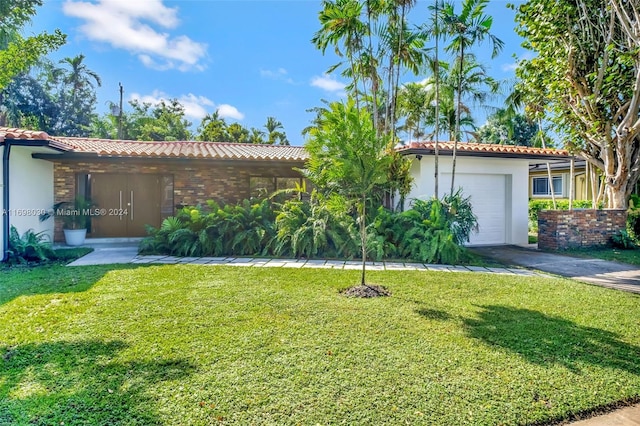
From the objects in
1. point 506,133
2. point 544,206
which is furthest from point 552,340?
point 506,133

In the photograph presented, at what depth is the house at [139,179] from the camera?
10062 millimetres

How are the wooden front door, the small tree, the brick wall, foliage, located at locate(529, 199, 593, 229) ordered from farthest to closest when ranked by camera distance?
1. foliage, located at locate(529, 199, 593, 229)
2. the wooden front door
3. the brick wall
4. the small tree

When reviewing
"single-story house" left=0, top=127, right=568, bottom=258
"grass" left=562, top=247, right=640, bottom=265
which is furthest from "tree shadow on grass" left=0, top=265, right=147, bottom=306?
"grass" left=562, top=247, right=640, bottom=265

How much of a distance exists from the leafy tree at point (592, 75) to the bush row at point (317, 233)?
470 cm

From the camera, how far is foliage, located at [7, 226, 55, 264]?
793 cm

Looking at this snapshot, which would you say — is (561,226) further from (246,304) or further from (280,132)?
(280,132)

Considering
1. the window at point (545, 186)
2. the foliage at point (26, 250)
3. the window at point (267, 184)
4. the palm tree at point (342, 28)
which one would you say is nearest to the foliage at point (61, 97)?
the foliage at point (26, 250)

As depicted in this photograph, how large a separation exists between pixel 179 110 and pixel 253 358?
33676mm

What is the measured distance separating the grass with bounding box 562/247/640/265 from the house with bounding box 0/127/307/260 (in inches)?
328

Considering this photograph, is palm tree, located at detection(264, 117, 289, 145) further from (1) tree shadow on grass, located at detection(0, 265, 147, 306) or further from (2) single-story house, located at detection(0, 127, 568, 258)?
(1) tree shadow on grass, located at detection(0, 265, 147, 306)

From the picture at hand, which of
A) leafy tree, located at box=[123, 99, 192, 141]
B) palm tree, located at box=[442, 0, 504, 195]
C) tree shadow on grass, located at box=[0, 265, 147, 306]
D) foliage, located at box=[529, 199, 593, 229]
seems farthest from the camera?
leafy tree, located at box=[123, 99, 192, 141]

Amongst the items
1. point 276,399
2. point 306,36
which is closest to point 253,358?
point 276,399

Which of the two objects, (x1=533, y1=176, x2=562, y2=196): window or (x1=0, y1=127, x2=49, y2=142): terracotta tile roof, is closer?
(x1=0, y1=127, x2=49, y2=142): terracotta tile roof

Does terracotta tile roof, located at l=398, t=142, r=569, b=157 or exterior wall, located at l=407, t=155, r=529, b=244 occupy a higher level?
terracotta tile roof, located at l=398, t=142, r=569, b=157
